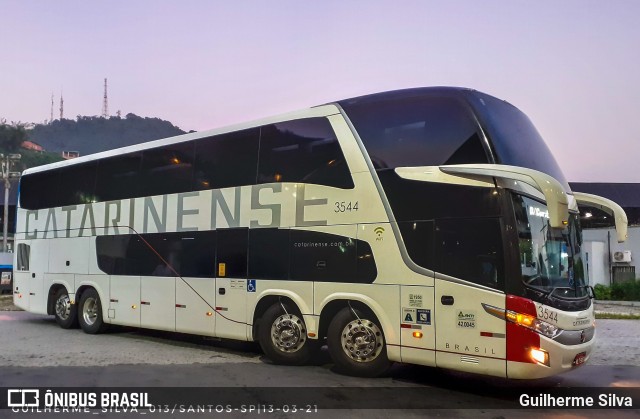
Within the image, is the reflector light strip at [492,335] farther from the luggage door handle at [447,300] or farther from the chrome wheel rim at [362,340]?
the chrome wheel rim at [362,340]

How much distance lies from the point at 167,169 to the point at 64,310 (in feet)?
17.0

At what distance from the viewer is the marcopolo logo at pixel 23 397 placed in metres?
6.59

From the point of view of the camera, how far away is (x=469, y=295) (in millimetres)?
6973

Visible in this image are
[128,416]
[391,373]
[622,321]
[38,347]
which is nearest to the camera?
[128,416]

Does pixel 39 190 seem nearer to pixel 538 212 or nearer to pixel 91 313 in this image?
pixel 91 313

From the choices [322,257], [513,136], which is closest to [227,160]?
[322,257]

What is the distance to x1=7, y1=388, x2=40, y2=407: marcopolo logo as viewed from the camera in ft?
21.6

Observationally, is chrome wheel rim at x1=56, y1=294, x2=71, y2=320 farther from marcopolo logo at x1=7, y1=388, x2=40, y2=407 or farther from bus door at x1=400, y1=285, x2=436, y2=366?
bus door at x1=400, y1=285, x2=436, y2=366

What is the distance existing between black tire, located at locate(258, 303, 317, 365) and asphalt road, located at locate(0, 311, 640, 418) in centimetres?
19

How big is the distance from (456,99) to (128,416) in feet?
18.3

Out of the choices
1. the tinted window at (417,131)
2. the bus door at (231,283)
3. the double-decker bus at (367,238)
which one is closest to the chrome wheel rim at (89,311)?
the double-decker bus at (367,238)

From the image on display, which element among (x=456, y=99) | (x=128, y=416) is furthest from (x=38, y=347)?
(x=456, y=99)

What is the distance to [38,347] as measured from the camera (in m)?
10.8

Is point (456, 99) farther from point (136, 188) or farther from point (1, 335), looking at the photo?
point (1, 335)
